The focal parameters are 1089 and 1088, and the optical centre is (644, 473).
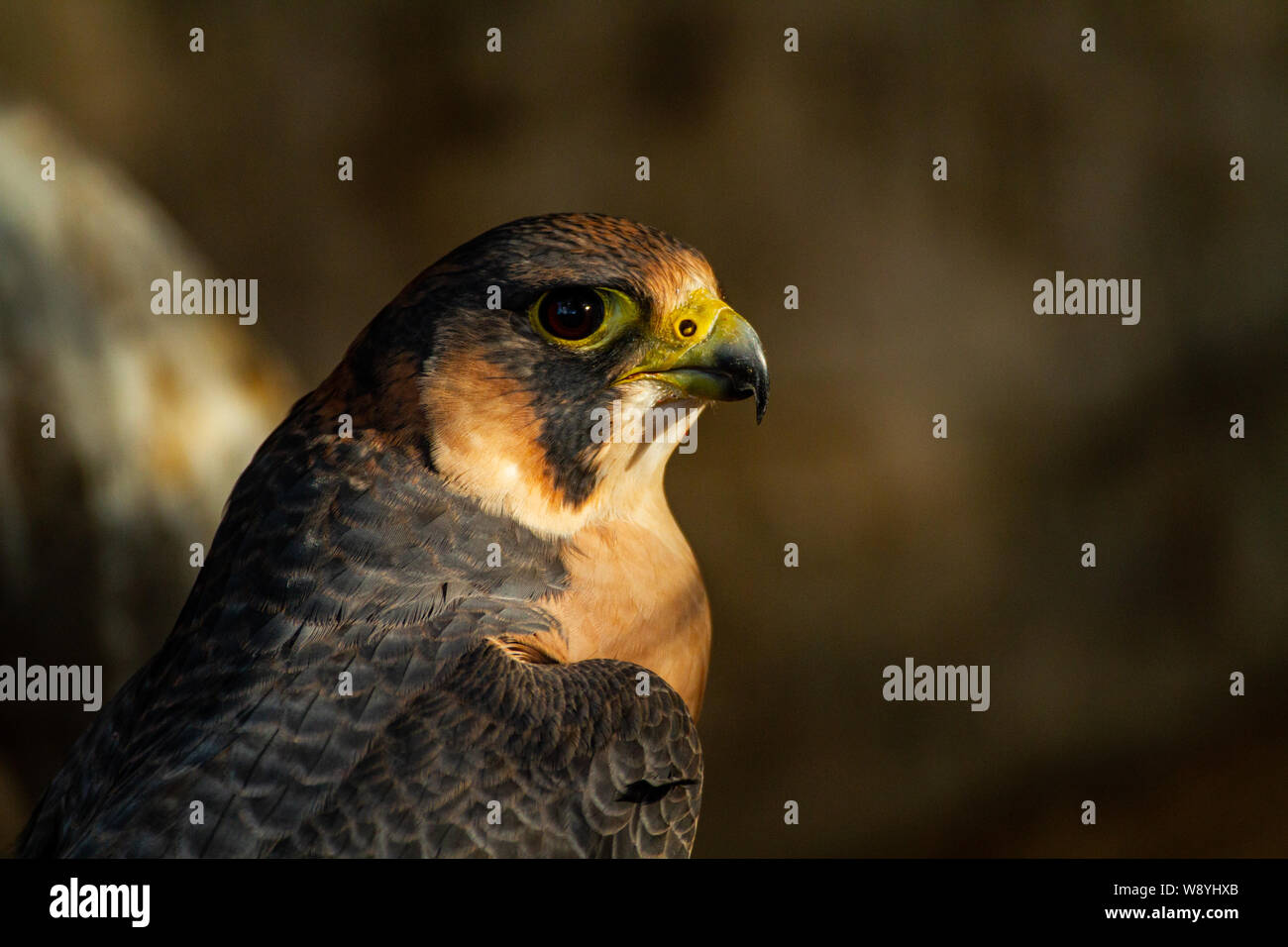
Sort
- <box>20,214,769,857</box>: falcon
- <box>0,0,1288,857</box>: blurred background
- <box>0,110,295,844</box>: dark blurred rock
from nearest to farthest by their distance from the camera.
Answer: <box>20,214,769,857</box>: falcon
<box>0,110,295,844</box>: dark blurred rock
<box>0,0,1288,857</box>: blurred background

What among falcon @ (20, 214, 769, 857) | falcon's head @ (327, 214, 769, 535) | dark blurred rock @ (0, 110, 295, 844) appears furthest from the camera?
dark blurred rock @ (0, 110, 295, 844)

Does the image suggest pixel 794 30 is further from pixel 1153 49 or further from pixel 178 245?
pixel 178 245

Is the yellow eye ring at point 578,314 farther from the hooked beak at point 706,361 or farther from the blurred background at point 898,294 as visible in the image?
the blurred background at point 898,294

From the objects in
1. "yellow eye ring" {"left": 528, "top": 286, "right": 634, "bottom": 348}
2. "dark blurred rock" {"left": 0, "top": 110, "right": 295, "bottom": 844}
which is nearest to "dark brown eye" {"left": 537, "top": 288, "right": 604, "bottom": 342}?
"yellow eye ring" {"left": 528, "top": 286, "right": 634, "bottom": 348}

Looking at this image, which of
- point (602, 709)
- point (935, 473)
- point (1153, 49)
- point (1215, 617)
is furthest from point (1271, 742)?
point (602, 709)

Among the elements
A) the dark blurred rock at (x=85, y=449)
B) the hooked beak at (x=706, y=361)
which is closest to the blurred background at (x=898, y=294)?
the dark blurred rock at (x=85, y=449)

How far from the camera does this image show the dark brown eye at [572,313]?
202 centimetres

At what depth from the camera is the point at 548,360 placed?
6.62ft

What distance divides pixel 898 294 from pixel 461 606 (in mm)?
3341

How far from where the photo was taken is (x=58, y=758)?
351 cm

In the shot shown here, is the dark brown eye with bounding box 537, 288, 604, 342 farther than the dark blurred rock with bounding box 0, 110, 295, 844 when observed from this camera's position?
No

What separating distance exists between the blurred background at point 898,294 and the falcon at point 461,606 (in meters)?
2.72

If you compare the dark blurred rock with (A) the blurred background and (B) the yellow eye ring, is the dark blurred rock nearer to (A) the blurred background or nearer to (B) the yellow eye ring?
(A) the blurred background

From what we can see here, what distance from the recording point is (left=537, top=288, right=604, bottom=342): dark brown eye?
202 centimetres
